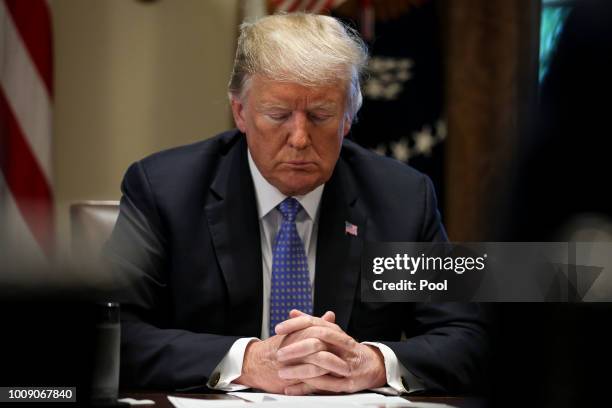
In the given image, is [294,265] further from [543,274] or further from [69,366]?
[543,274]

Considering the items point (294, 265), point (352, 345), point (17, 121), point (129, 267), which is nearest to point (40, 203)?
point (17, 121)

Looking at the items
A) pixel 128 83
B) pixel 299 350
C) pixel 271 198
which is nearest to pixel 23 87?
pixel 128 83

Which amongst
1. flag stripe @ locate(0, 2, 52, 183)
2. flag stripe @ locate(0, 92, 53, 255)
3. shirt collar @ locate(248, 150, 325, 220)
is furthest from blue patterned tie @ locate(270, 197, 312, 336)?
flag stripe @ locate(0, 2, 52, 183)

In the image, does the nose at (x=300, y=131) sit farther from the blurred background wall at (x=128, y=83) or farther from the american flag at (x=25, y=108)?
the blurred background wall at (x=128, y=83)

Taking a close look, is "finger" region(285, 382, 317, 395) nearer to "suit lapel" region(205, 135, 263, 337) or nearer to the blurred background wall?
"suit lapel" region(205, 135, 263, 337)

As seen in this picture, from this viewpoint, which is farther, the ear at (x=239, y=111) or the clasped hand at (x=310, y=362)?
the ear at (x=239, y=111)

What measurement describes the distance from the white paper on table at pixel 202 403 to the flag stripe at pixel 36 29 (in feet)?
6.63

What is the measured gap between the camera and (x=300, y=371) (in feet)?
4.42

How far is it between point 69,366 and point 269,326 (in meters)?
0.93

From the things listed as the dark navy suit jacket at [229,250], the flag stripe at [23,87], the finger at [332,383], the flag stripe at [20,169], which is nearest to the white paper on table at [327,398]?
the finger at [332,383]

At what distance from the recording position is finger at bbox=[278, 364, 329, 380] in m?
1.34

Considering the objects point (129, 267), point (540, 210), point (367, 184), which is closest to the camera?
point (540, 210)

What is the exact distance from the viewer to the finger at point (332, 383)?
4.41 ft

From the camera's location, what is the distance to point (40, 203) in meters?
2.98
